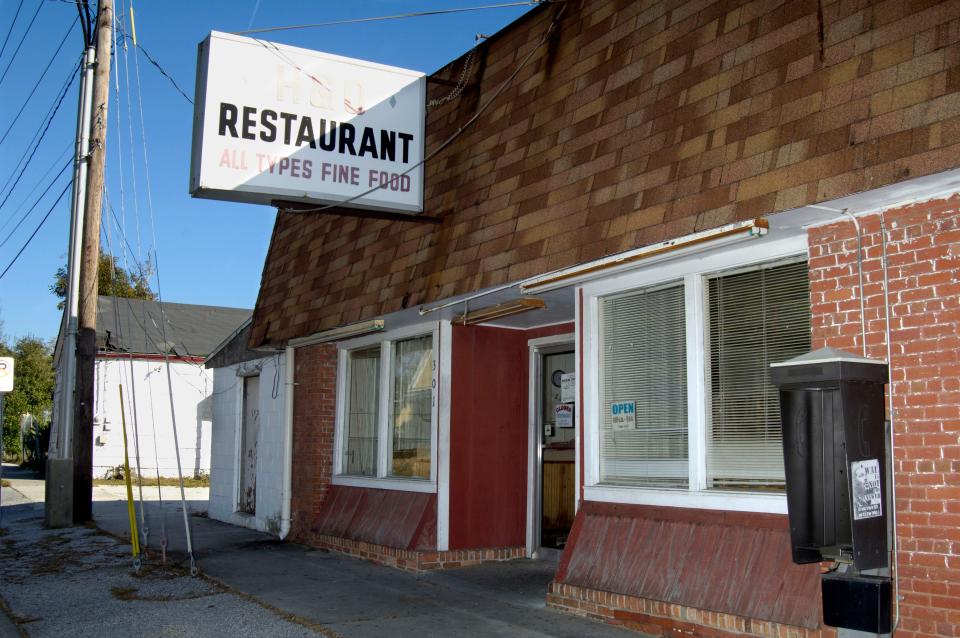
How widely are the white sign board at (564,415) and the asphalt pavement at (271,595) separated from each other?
1.51 m

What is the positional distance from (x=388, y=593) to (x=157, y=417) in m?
23.6

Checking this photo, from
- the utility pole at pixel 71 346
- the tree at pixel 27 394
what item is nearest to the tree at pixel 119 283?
the tree at pixel 27 394

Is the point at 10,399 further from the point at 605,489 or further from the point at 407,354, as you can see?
the point at 605,489

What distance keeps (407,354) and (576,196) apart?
3.99m

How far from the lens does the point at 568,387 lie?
9672mm

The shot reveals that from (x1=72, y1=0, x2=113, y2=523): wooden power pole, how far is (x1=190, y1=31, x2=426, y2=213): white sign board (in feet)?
26.2

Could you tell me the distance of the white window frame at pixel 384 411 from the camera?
9.86 m

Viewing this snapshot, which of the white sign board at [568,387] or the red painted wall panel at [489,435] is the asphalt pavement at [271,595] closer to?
the red painted wall panel at [489,435]

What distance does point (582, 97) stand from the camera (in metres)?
7.63

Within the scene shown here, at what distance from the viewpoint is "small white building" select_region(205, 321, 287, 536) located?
12898mm

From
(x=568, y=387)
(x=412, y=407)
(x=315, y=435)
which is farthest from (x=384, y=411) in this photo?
(x=568, y=387)

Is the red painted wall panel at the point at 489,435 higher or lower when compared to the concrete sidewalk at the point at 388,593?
higher

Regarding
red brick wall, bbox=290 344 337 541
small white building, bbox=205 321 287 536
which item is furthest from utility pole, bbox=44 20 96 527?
red brick wall, bbox=290 344 337 541

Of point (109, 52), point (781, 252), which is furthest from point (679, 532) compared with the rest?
point (109, 52)
